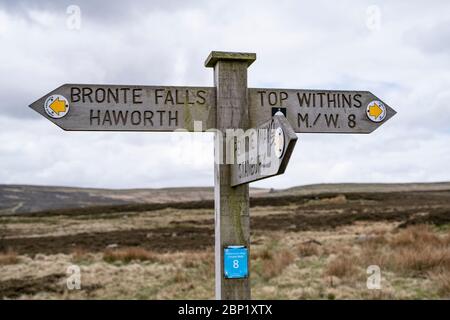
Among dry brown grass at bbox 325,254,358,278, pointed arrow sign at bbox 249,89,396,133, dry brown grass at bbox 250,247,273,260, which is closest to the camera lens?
pointed arrow sign at bbox 249,89,396,133

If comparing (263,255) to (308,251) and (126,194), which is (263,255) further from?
(126,194)

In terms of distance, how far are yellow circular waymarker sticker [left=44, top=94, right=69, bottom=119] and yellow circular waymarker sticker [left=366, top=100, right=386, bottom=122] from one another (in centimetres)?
179

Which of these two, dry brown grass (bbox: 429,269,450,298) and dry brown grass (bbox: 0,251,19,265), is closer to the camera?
dry brown grass (bbox: 429,269,450,298)

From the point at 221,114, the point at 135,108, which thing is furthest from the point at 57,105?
the point at 221,114

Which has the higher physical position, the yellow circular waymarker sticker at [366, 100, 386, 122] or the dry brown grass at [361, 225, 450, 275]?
the yellow circular waymarker sticker at [366, 100, 386, 122]

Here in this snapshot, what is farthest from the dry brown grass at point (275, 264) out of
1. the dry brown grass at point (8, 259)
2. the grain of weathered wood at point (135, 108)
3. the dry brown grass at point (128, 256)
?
the grain of weathered wood at point (135, 108)

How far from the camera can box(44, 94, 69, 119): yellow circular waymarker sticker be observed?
9.73ft

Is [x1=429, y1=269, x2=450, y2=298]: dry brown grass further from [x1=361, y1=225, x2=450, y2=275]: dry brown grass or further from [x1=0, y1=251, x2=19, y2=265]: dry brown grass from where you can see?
[x1=0, y1=251, x2=19, y2=265]: dry brown grass

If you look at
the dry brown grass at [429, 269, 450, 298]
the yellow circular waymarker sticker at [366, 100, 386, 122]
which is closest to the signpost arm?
the yellow circular waymarker sticker at [366, 100, 386, 122]

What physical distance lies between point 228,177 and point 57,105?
104cm

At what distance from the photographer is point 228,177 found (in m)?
2.93

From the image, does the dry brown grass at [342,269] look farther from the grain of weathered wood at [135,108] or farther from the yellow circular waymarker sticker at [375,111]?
the grain of weathered wood at [135,108]

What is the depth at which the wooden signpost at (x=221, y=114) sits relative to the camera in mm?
2910

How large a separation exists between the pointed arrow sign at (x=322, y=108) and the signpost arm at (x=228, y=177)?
96 mm
